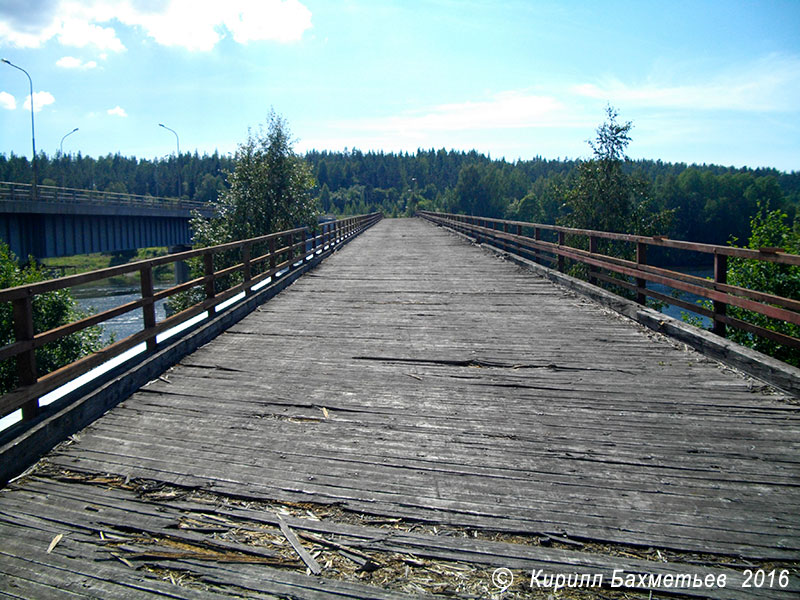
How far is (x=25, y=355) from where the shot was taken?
13.9 feet

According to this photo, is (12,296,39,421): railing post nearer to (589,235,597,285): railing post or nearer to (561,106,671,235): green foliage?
(589,235,597,285): railing post

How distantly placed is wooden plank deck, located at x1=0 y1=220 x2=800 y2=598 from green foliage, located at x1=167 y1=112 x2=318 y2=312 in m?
25.1

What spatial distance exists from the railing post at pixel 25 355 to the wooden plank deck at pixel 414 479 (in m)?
0.41

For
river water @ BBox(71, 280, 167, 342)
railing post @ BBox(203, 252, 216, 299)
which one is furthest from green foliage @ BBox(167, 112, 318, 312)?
railing post @ BBox(203, 252, 216, 299)

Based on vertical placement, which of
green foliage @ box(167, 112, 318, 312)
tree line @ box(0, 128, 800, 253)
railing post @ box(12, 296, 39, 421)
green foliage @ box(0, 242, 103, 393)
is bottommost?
green foliage @ box(0, 242, 103, 393)

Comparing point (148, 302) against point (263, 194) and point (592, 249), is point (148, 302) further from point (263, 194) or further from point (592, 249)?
point (263, 194)

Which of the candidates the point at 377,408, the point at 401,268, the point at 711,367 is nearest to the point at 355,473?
the point at 377,408

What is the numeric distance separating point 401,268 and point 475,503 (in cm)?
1417

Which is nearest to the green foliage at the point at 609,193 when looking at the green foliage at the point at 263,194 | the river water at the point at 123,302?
the river water at the point at 123,302

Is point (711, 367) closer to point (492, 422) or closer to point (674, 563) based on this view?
point (492, 422)

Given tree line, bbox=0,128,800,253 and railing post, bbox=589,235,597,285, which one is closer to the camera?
railing post, bbox=589,235,597,285

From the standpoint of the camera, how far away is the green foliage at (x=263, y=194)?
1224 inches

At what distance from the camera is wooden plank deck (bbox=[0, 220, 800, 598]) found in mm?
2898

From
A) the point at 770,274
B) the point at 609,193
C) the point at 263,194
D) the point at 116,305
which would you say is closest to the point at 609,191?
the point at 609,193
